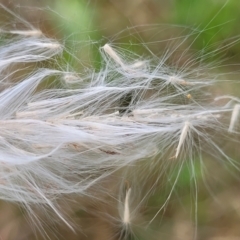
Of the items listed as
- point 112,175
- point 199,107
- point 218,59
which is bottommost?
point 112,175

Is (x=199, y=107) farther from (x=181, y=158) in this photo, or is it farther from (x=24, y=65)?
(x=24, y=65)

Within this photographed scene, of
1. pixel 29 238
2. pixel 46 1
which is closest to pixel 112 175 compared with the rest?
pixel 29 238

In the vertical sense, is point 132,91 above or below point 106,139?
above

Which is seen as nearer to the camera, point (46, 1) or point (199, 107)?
point (199, 107)

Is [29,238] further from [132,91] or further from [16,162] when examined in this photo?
[132,91]

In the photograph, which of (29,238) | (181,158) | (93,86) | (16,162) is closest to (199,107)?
(181,158)

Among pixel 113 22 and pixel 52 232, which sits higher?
pixel 113 22
